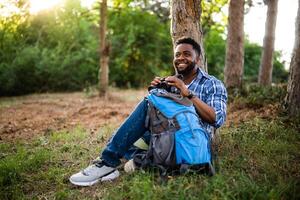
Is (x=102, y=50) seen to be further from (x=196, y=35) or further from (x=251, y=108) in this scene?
(x=196, y=35)

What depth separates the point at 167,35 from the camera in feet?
72.0

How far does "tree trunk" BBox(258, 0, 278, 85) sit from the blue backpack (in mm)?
7755

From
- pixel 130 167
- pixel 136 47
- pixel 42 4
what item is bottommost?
pixel 130 167

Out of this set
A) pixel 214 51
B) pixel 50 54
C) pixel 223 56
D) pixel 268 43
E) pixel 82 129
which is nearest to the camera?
pixel 82 129

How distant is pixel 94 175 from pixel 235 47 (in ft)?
21.1

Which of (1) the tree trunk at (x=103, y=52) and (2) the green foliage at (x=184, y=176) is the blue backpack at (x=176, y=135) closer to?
(2) the green foliage at (x=184, y=176)

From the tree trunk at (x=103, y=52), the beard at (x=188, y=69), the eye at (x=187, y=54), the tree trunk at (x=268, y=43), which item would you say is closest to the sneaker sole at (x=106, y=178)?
the beard at (x=188, y=69)

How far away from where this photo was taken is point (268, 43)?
11109mm

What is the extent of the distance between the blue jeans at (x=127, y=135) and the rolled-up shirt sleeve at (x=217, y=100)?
2.66ft

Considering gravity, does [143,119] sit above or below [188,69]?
below

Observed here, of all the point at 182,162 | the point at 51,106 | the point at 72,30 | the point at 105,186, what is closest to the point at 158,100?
the point at 182,162

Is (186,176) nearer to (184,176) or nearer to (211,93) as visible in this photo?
(184,176)

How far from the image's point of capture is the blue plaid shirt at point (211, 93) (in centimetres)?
433

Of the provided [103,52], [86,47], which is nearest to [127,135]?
[103,52]
